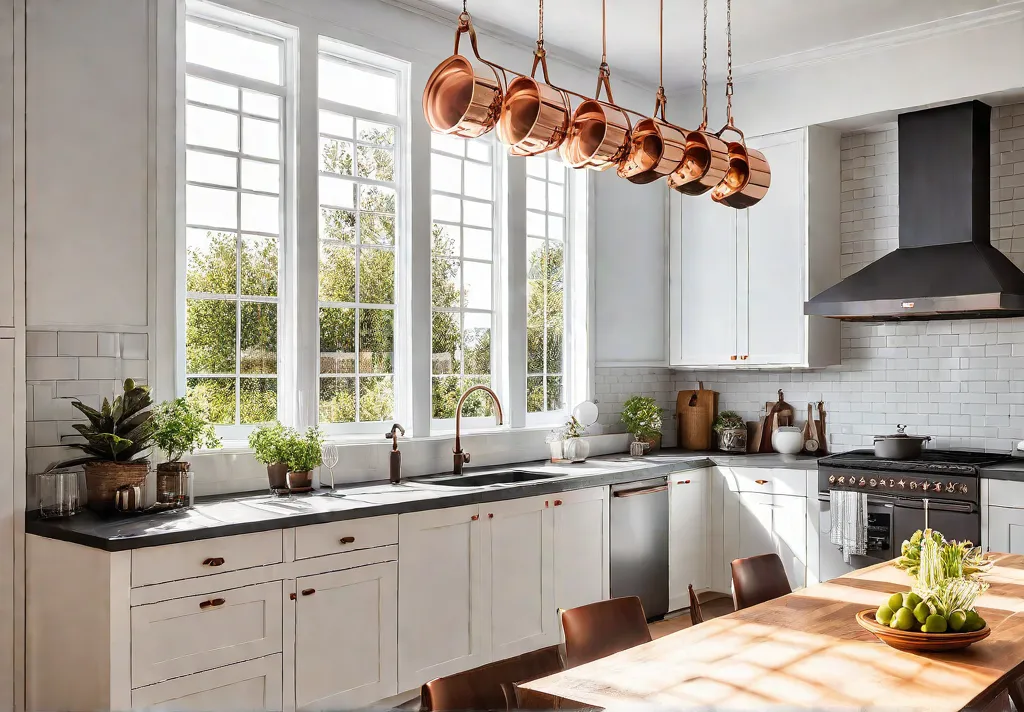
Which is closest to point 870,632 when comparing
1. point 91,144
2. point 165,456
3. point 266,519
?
point 266,519

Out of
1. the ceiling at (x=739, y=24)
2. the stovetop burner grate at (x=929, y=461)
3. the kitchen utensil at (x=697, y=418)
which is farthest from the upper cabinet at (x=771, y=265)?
the stovetop burner grate at (x=929, y=461)

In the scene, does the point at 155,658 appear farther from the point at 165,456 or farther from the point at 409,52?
the point at 409,52

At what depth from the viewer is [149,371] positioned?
3779mm

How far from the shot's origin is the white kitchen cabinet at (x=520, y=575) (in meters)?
4.29

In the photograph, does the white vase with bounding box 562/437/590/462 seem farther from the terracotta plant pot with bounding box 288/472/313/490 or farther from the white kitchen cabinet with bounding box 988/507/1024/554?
the white kitchen cabinet with bounding box 988/507/1024/554

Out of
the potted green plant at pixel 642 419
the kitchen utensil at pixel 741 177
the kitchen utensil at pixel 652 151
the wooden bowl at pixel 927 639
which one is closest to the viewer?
the wooden bowl at pixel 927 639

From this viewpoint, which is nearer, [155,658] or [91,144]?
[155,658]

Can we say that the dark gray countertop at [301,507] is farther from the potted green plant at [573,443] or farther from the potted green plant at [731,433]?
the potted green plant at [731,433]

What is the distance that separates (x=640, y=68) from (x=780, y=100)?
97 cm

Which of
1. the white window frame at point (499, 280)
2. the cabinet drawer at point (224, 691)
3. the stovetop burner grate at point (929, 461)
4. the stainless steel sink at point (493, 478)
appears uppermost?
the white window frame at point (499, 280)

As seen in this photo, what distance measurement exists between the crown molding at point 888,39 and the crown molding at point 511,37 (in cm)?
62

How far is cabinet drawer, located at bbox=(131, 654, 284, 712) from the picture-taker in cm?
303

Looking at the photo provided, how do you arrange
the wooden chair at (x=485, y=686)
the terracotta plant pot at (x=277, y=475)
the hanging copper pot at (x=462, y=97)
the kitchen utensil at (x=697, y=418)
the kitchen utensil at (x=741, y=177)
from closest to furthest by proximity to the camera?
the wooden chair at (x=485, y=686), the hanging copper pot at (x=462, y=97), the kitchen utensil at (x=741, y=177), the terracotta plant pot at (x=277, y=475), the kitchen utensil at (x=697, y=418)

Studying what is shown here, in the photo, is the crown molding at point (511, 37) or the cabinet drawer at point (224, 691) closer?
the cabinet drawer at point (224, 691)
